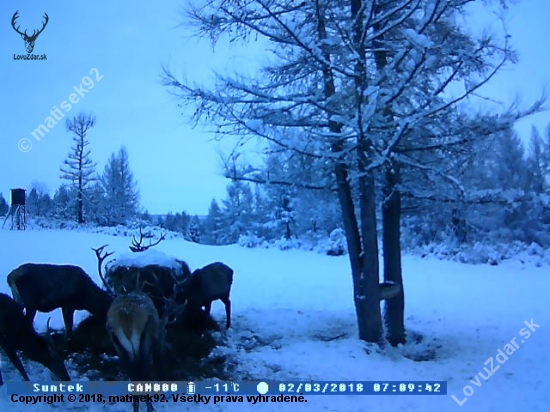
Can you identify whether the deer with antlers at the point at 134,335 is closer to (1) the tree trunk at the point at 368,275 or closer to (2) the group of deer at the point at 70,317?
(2) the group of deer at the point at 70,317

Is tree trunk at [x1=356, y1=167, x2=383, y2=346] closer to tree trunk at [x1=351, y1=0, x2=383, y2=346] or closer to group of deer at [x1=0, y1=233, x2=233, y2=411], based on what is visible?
tree trunk at [x1=351, y1=0, x2=383, y2=346]

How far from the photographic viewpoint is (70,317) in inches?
239

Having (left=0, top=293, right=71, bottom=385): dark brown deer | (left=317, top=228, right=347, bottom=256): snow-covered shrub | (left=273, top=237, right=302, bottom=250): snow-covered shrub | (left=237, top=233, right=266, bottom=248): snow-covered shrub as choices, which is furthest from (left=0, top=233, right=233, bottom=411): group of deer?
(left=237, top=233, right=266, bottom=248): snow-covered shrub

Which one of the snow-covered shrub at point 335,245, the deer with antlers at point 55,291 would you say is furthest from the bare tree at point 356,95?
the snow-covered shrub at point 335,245

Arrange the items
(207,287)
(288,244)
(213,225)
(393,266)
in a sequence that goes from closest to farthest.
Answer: (207,287)
(393,266)
(288,244)
(213,225)

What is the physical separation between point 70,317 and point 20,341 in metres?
1.67

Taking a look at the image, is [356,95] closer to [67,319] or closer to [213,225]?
[67,319]

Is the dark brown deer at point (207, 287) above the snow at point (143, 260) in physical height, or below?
below

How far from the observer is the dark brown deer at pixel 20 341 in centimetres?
436

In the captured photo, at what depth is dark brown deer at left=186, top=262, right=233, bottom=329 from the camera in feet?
22.2

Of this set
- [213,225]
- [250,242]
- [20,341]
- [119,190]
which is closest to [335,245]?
[250,242]

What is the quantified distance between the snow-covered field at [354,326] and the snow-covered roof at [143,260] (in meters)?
1.02

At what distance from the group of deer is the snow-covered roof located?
0.62 meters

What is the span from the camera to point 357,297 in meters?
6.89
